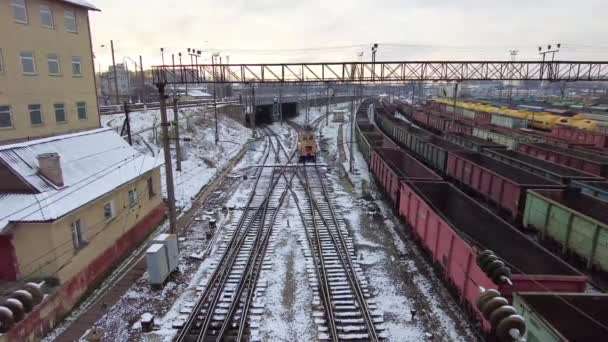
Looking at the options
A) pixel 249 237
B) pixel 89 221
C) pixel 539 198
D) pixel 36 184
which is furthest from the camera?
pixel 249 237

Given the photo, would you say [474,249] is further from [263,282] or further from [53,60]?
[53,60]

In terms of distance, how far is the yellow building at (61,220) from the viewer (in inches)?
408

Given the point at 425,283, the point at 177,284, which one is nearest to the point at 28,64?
the point at 177,284

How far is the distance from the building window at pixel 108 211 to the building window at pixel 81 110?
801cm

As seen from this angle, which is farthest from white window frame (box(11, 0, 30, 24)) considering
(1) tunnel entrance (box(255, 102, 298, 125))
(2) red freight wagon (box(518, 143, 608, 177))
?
(1) tunnel entrance (box(255, 102, 298, 125))

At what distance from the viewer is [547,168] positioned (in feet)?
68.0

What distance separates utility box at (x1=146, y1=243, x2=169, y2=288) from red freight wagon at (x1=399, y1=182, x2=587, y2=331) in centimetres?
907

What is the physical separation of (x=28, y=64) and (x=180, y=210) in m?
9.35

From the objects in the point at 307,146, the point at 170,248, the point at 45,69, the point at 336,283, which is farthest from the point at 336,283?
the point at 307,146

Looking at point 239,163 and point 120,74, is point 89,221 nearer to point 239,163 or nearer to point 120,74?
Result: point 239,163

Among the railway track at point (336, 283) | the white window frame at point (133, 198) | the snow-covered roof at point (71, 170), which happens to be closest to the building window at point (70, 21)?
the snow-covered roof at point (71, 170)

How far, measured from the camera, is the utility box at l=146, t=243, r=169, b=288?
11945 millimetres

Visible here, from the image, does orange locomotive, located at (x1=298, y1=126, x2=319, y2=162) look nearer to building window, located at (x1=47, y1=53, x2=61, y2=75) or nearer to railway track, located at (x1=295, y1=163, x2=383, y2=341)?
railway track, located at (x1=295, y1=163, x2=383, y2=341)

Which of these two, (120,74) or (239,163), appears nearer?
(239,163)
